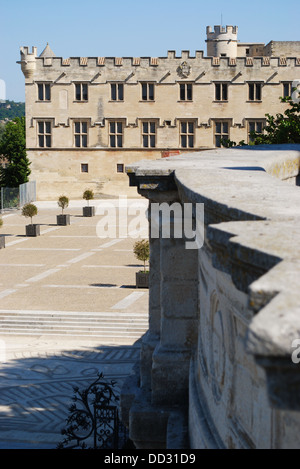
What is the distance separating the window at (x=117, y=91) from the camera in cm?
4331

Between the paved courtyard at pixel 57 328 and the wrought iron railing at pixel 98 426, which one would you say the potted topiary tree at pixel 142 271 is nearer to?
the paved courtyard at pixel 57 328

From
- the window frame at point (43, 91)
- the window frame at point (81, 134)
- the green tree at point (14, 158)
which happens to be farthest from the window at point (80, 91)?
the green tree at point (14, 158)

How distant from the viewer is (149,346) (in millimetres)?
6730

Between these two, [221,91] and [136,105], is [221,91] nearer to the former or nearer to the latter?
[221,91]

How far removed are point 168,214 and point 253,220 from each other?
3216mm

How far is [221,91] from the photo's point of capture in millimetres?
43406

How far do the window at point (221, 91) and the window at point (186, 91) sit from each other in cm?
172

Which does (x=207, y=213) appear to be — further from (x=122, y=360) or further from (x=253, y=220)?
(x=122, y=360)

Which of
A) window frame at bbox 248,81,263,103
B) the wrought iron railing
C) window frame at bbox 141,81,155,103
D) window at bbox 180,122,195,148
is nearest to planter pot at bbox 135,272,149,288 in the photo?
the wrought iron railing

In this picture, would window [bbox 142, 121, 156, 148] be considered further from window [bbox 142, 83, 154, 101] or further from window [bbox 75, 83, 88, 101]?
window [bbox 75, 83, 88, 101]

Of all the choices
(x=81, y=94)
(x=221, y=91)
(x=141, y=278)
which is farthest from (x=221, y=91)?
(x=141, y=278)

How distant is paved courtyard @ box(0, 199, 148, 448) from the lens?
10.9m

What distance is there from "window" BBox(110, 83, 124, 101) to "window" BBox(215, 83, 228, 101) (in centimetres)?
628

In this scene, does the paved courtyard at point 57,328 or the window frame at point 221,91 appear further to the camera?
the window frame at point 221,91
